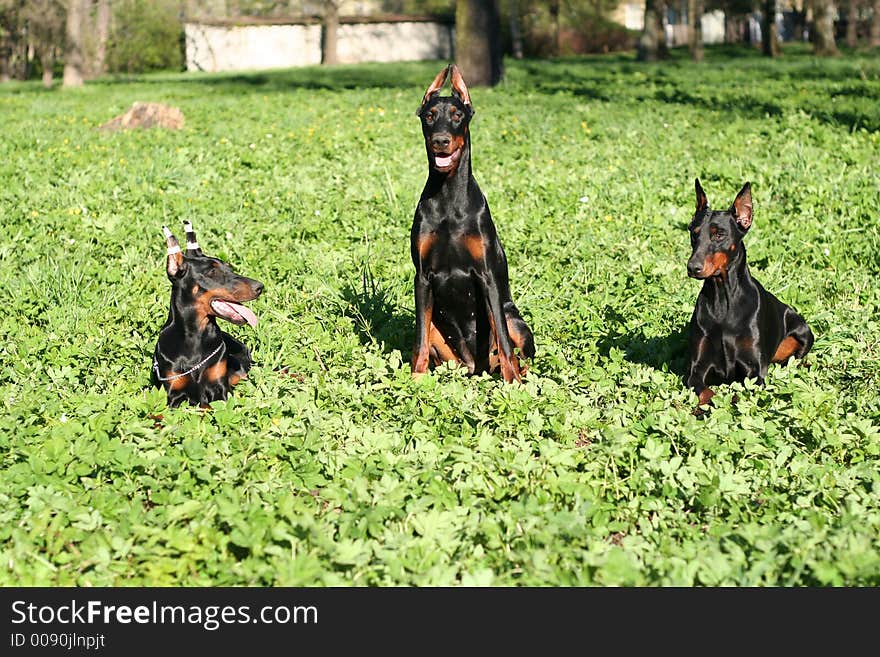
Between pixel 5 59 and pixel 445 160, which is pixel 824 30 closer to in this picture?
pixel 5 59

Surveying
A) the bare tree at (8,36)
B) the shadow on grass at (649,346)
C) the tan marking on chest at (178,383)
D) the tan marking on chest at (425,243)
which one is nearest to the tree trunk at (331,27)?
the bare tree at (8,36)

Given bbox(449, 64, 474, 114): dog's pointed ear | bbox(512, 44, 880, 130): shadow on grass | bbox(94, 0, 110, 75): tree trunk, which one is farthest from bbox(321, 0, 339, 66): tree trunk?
bbox(449, 64, 474, 114): dog's pointed ear

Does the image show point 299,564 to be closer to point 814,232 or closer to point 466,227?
point 466,227

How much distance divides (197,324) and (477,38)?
63.3ft

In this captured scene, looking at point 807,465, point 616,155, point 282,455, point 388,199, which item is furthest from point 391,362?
point 616,155

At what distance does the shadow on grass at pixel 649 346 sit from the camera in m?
6.47

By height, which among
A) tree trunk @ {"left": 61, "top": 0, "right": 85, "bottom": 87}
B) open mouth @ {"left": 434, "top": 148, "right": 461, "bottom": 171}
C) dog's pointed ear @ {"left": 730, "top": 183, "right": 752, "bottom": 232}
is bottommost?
dog's pointed ear @ {"left": 730, "top": 183, "right": 752, "bottom": 232}

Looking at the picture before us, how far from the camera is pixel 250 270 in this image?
8289 millimetres

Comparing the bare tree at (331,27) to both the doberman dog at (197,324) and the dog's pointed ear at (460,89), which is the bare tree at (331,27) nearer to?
the dog's pointed ear at (460,89)

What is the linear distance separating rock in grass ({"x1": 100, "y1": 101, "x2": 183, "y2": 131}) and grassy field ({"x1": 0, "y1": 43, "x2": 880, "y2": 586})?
7.76 ft

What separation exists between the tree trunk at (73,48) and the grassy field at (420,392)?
1933 centimetres

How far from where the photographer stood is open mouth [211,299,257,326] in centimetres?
572

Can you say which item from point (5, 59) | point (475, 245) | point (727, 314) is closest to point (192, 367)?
point (475, 245)

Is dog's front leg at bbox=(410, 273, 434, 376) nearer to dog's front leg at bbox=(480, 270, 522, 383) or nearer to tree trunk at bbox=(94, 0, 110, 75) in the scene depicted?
dog's front leg at bbox=(480, 270, 522, 383)
